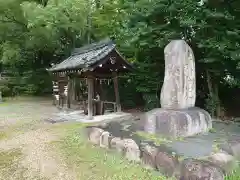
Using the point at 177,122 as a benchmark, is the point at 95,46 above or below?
above

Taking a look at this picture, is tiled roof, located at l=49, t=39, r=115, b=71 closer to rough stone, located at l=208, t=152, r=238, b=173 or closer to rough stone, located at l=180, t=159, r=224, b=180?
rough stone, located at l=208, t=152, r=238, b=173

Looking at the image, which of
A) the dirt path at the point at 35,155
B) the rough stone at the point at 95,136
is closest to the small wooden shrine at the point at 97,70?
the dirt path at the point at 35,155

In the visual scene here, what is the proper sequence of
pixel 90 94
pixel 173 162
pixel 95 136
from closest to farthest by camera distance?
1. pixel 173 162
2. pixel 95 136
3. pixel 90 94

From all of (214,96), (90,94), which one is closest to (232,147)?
(214,96)

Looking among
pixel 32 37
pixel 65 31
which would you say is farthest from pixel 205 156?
pixel 32 37

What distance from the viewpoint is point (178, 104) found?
7.82 metres

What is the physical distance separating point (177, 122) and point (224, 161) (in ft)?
6.81

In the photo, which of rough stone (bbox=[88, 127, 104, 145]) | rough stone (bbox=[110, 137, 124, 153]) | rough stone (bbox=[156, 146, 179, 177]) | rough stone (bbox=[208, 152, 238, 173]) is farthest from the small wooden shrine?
rough stone (bbox=[208, 152, 238, 173])

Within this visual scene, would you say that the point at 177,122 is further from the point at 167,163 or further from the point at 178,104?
the point at 167,163

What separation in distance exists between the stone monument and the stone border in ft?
3.71

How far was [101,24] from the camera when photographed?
17.3 m

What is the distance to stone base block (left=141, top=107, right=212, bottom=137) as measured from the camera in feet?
24.0

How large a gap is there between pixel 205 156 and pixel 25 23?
59.3 feet

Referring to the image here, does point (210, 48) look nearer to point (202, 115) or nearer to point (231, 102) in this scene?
point (202, 115)
